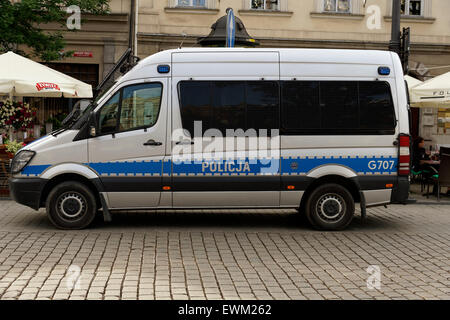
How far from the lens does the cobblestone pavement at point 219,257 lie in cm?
608

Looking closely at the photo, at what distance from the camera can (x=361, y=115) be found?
9555 mm

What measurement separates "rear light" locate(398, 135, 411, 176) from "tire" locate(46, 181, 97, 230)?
4.33 meters

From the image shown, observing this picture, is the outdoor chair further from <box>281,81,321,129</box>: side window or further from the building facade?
the building facade

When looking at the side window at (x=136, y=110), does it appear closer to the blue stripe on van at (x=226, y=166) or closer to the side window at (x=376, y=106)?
the blue stripe on van at (x=226, y=166)

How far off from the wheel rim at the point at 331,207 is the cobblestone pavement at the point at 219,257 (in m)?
0.30

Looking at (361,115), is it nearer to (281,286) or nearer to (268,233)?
(268,233)

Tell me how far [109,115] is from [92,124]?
0.86 feet

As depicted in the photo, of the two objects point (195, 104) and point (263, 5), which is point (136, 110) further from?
point (263, 5)

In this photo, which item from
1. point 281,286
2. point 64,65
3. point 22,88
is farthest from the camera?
point 64,65

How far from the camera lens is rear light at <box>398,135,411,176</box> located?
953 cm

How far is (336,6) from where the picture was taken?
22781mm
